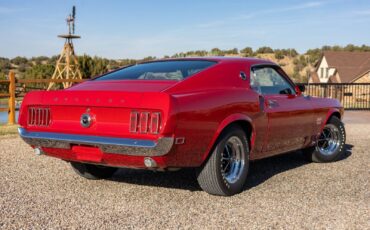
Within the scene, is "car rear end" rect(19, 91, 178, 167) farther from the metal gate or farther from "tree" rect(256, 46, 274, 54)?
"tree" rect(256, 46, 274, 54)

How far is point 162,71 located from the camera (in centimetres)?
554

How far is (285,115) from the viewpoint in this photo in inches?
243

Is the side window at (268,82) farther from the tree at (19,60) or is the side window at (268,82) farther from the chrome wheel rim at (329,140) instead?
the tree at (19,60)

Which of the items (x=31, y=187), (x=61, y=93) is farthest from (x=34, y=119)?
(x=31, y=187)

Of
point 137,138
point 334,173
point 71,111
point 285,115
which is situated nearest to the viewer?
point 137,138

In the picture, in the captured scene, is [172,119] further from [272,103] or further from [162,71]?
[272,103]

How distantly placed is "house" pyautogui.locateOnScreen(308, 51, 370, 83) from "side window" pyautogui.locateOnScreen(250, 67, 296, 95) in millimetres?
33925

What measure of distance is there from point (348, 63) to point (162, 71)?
41.6 m

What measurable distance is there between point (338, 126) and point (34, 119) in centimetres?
445

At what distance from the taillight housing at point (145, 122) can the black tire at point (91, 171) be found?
160 cm

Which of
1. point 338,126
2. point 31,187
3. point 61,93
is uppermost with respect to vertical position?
point 61,93

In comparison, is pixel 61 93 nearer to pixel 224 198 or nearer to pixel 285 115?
pixel 224 198

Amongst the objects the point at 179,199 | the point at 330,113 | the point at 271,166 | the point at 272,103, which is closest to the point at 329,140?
the point at 330,113

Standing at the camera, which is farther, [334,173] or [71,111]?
[334,173]
